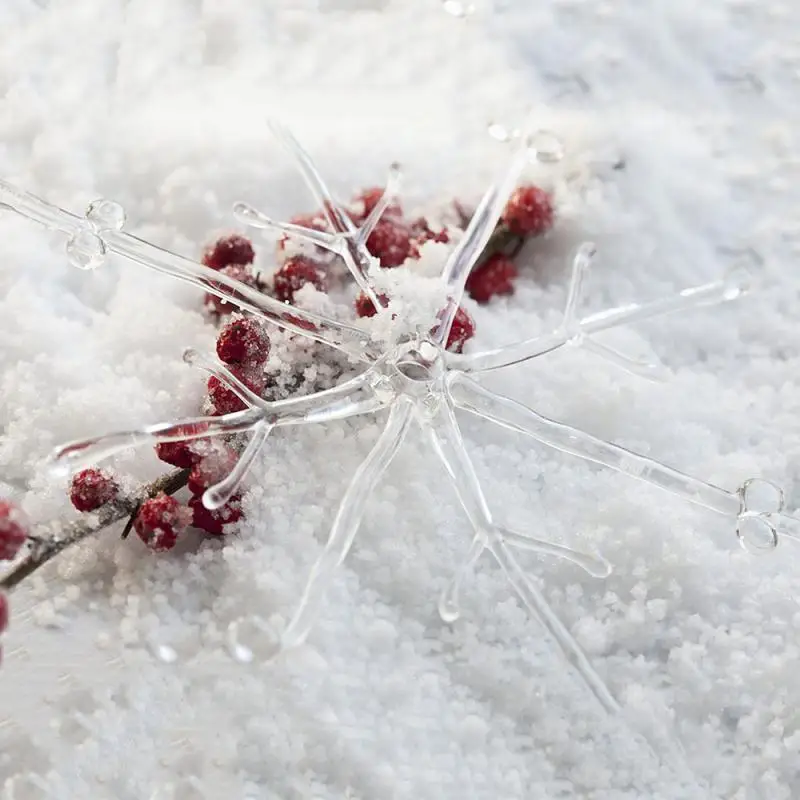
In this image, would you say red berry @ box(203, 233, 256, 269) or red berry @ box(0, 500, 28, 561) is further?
red berry @ box(203, 233, 256, 269)

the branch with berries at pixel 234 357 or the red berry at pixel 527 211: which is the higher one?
the red berry at pixel 527 211

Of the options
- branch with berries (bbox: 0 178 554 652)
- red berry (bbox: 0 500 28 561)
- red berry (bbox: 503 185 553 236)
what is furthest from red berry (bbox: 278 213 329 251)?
red berry (bbox: 0 500 28 561)

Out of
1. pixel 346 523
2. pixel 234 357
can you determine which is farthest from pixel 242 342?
pixel 346 523

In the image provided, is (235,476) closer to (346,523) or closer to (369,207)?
(346,523)

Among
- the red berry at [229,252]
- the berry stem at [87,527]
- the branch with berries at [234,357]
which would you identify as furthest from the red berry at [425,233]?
the berry stem at [87,527]

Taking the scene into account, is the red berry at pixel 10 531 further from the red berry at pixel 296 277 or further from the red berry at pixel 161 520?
the red berry at pixel 296 277

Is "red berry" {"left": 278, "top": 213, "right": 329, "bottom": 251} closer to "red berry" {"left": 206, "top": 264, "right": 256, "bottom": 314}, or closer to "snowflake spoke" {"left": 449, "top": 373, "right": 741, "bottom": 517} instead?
"red berry" {"left": 206, "top": 264, "right": 256, "bottom": 314}
